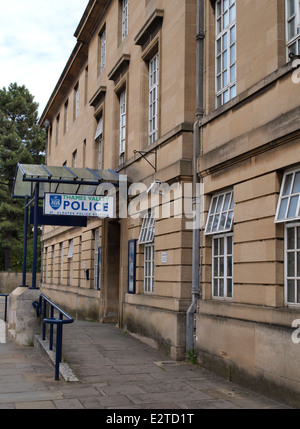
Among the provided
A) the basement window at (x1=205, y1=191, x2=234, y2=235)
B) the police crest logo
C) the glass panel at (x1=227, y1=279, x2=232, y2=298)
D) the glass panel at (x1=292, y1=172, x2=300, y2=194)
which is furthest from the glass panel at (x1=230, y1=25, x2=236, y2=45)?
the police crest logo

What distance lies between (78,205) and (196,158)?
3.77 m

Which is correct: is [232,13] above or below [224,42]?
above

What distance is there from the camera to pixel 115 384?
330 inches

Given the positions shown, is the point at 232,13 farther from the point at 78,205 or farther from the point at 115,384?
the point at 115,384

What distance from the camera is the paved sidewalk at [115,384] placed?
7188 mm

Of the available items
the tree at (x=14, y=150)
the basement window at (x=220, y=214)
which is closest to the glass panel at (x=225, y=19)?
the basement window at (x=220, y=214)

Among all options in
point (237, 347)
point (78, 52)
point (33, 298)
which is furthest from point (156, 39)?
point (78, 52)

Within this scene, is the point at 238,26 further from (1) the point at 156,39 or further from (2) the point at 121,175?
(2) the point at 121,175

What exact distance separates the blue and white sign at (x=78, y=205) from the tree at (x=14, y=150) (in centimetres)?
3457

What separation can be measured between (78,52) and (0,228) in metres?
26.3

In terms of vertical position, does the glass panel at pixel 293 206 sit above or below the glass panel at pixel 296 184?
below

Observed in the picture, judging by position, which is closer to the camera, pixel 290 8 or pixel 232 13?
pixel 290 8

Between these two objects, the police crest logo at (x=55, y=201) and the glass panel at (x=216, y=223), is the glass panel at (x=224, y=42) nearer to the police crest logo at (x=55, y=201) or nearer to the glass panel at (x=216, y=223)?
the glass panel at (x=216, y=223)

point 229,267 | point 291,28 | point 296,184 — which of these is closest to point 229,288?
point 229,267
